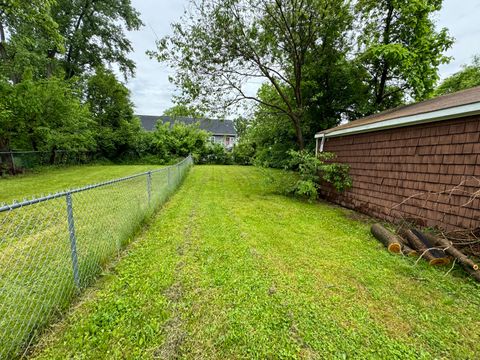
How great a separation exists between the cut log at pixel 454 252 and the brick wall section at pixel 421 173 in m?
0.70

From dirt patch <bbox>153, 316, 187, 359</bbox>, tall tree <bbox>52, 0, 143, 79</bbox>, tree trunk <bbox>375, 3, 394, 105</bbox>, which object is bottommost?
dirt patch <bbox>153, 316, 187, 359</bbox>

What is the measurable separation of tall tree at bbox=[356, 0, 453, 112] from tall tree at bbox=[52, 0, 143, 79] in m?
17.9

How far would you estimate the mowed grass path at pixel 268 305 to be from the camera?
1.82m

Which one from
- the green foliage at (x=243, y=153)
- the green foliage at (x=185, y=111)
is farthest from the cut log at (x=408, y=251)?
the green foliage at (x=243, y=153)

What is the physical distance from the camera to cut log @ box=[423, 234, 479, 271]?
287cm

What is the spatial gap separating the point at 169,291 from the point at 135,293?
372mm

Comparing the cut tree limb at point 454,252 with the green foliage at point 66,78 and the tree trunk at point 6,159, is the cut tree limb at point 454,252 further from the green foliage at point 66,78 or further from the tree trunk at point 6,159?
the tree trunk at point 6,159

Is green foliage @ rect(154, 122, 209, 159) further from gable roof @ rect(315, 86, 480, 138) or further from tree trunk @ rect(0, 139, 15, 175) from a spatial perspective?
gable roof @ rect(315, 86, 480, 138)

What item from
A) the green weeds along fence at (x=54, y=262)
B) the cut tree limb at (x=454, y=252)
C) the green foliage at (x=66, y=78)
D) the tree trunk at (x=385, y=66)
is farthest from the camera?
the green foliage at (x=66, y=78)

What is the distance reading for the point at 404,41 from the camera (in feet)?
28.3

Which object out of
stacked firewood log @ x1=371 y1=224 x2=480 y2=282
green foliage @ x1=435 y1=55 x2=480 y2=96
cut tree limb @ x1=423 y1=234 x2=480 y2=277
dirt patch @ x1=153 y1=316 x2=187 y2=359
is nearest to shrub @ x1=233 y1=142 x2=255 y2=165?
green foliage @ x1=435 y1=55 x2=480 y2=96

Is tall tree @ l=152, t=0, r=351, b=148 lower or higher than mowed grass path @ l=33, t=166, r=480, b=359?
higher

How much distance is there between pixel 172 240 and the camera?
391 centimetres

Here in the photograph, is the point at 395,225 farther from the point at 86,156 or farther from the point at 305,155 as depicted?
the point at 86,156
